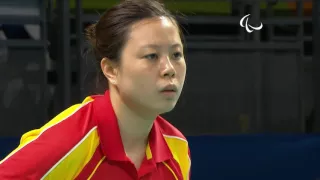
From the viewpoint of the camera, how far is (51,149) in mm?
1663

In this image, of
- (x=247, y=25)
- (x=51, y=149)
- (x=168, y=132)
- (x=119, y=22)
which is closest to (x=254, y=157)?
(x=247, y=25)

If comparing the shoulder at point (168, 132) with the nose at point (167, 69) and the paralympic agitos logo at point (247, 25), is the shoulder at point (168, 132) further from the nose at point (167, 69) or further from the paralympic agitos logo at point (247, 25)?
the paralympic agitos logo at point (247, 25)

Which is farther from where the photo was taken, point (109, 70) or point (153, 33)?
point (109, 70)

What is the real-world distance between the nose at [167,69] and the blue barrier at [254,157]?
62.3 inches

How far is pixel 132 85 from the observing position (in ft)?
5.81

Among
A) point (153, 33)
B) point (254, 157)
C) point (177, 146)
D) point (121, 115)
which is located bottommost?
point (254, 157)

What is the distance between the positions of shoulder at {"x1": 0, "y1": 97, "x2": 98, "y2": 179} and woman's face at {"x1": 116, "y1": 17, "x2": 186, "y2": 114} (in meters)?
0.16

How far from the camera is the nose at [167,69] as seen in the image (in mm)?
1722

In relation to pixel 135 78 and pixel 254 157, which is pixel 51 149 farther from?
pixel 254 157

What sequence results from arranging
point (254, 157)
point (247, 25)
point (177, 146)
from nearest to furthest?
point (177, 146) → point (247, 25) → point (254, 157)

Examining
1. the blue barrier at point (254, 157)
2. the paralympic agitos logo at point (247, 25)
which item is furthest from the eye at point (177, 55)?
the blue barrier at point (254, 157)

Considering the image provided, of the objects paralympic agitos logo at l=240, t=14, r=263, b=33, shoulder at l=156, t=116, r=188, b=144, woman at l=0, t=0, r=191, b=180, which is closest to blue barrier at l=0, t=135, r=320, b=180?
paralympic agitos logo at l=240, t=14, r=263, b=33

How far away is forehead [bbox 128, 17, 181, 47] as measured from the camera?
1748 mm

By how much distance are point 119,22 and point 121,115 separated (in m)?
0.26
